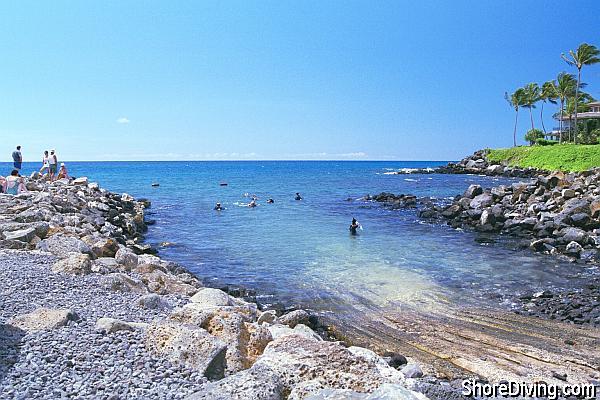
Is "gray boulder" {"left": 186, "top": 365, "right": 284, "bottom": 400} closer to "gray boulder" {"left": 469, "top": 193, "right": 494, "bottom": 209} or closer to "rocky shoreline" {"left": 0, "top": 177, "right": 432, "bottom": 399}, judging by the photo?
"rocky shoreline" {"left": 0, "top": 177, "right": 432, "bottom": 399}

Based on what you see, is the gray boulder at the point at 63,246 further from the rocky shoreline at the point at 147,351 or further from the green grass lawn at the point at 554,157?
the green grass lawn at the point at 554,157

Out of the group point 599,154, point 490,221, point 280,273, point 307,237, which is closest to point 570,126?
point 599,154

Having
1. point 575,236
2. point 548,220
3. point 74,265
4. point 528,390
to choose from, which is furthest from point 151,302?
point 548,220

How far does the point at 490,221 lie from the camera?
24.6 metres

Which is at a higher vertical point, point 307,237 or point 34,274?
point 34,274

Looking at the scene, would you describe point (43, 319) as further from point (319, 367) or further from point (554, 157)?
point (554, 157)

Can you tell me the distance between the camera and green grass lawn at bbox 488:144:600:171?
51.9m

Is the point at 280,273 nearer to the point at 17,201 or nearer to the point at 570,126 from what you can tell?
the point at 17,201

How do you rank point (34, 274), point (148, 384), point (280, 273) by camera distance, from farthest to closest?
point (280, 273)
point (34, 274)
point (148, 384)

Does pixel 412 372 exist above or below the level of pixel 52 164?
below

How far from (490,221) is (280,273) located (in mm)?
14011

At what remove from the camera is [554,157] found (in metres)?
60.8

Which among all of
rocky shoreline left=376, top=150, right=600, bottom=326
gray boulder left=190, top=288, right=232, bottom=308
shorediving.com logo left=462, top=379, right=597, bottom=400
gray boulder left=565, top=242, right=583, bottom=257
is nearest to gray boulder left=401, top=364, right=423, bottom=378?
shorediving.com logo left=462, top=379, right=597, bottom=400

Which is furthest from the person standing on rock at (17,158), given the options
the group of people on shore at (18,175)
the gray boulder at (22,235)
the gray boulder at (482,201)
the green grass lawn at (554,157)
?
the green grass lawn at (554,157)
